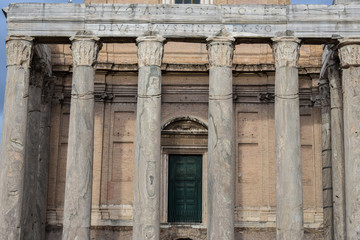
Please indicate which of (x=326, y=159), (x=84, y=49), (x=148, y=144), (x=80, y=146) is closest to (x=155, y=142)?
(x=148, y=144)

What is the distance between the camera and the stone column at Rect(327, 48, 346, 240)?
2241cm

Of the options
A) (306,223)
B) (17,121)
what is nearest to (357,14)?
(306,223)

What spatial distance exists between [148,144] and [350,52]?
7469mm

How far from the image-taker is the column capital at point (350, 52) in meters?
20.8

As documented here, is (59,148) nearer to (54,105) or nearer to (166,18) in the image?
(54,105)

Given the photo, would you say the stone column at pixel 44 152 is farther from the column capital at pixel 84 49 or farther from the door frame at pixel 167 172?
the door frame at pixel 167 172

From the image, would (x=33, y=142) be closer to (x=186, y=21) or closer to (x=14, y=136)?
(x=14, y=136)

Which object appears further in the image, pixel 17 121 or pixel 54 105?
pixel 54 105

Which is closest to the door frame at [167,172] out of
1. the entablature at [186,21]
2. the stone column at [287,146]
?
the stone column at [287,146]

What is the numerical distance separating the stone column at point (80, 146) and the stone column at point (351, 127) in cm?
840

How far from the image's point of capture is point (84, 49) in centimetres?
2098

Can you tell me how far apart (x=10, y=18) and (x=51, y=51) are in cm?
473

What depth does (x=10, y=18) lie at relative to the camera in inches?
839

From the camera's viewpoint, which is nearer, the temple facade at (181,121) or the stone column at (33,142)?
the temple facade at (181,121)
